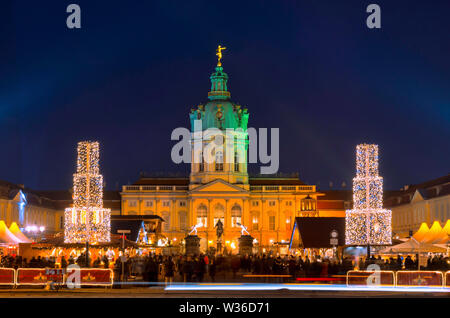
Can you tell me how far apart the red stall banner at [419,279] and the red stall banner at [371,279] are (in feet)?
1.19

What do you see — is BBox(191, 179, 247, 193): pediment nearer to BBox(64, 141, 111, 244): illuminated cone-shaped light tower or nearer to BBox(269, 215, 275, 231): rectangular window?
BBox(269, 215, 275, 231): rectangular window

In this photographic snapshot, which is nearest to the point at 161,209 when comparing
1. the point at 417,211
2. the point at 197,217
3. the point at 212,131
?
the point at 197,217

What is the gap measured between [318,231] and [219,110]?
2815 inches

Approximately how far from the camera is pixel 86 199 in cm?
4050

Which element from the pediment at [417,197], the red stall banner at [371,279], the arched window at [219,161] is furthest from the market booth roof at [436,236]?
the arched window at [219,161]

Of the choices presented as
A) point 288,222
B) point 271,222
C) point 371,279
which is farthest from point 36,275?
point 271,222

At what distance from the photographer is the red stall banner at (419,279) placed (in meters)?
32.9

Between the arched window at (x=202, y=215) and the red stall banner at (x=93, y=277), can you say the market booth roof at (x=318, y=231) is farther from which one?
the arched window at (x=202, y=215)

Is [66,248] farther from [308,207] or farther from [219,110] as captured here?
[219,110]

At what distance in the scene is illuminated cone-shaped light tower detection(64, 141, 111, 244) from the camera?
4066 cm
